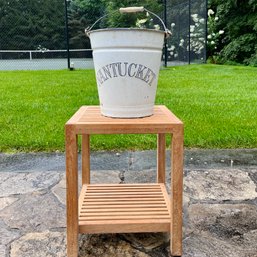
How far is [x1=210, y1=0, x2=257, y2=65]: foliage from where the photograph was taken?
38.2ft

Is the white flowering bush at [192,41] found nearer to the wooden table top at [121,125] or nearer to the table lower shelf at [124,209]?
the table lower shelf at [124,209]

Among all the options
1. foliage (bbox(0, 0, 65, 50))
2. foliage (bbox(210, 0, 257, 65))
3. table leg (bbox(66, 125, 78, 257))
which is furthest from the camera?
foliage (bbox(210, 0, 257, 65))

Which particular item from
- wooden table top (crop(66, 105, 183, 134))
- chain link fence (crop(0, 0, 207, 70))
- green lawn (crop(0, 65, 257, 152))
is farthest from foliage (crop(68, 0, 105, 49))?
wooden table top (crop(66, 105, 183, 134))

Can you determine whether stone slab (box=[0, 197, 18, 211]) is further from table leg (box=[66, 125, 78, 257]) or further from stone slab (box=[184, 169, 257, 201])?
stone slab (box=[184, 169, 257, 201])

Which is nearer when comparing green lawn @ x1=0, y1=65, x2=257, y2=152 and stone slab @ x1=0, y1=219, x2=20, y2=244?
stone slab @ x1=0, y1=219, x2=20, y2=244

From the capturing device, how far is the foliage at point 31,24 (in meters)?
7.98

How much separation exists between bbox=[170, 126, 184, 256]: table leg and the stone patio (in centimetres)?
5

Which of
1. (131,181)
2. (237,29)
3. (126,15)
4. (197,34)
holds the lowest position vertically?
(131,181)

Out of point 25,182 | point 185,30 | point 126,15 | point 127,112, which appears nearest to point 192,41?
point 185,30

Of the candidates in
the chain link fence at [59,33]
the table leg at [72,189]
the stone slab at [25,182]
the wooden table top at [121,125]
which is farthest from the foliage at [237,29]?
the table leg at [72,189]

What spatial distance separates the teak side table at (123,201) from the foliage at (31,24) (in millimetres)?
7030

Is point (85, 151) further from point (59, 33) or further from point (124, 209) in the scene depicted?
point (59, 33)

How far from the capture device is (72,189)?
108 cm

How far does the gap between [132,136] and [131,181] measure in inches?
27.3
